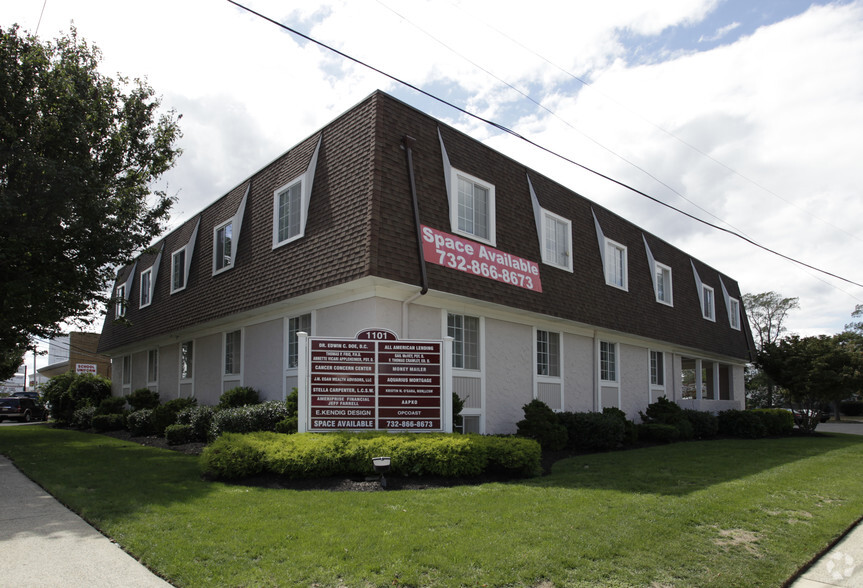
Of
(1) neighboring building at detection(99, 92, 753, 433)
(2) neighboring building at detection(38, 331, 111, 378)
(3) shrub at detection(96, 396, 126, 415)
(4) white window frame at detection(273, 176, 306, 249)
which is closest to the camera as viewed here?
(1) neighboring building at detection(99, 92, 753, 433)

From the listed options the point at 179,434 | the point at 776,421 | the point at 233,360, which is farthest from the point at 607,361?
the point at 179,434

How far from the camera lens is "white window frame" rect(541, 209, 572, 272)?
15.9m

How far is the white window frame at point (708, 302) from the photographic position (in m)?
25.7

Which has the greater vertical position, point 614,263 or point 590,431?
point 614,263

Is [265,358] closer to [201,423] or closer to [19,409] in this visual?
[201,423]

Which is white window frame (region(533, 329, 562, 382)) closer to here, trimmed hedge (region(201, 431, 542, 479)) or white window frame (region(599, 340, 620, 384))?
white window frame (region(599, 340, 620, 384))

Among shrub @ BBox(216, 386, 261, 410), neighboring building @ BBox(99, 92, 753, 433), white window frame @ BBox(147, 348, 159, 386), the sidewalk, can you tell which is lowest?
the sidewalk

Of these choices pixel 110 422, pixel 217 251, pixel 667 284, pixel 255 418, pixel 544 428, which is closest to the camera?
pixel 255 418

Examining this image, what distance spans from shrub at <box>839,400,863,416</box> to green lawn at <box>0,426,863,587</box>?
50.9 meters

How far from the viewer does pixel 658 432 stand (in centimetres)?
1691

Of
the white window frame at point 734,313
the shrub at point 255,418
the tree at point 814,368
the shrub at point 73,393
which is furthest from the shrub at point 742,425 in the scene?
the shrub at point 73,393

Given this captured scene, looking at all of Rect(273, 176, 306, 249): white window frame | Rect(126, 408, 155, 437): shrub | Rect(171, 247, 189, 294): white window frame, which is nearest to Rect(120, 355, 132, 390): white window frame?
Rect(171, 247, 189, 294): white window frame

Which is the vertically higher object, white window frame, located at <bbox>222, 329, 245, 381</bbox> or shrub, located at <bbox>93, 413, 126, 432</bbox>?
white window frame, located at <bbox>222, 329, 245, 381</bbox>

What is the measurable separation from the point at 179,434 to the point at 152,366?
9.98 metres
